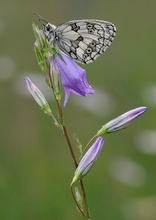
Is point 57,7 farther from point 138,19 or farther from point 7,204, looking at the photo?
point 7,204

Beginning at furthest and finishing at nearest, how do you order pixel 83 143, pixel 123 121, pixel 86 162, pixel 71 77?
1. pixel 83 143
2. pixel 71 77
3. pixel 123 121
4. pixel 86 162

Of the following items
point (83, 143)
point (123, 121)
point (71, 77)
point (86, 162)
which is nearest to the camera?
point (86, 162)

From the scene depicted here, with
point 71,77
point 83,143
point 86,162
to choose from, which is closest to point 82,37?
point 71,77

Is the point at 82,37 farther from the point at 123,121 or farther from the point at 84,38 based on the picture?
the point at 123,121

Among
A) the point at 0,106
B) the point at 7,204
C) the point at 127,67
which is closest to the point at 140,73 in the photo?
the point at 127,67

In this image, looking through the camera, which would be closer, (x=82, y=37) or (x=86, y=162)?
(x=86, y=162)

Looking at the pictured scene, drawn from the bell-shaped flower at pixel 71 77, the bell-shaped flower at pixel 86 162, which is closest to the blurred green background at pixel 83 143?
the bell-shaped flower at pixel 71 77
